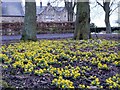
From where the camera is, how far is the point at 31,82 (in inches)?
145

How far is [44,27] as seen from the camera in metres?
24.4

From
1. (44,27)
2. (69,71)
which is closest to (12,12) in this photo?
(44,27)

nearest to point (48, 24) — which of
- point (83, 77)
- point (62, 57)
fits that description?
point (62, 57)

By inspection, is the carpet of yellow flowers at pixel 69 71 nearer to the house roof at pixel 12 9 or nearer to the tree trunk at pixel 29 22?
the tree trunk at pixel 29 22

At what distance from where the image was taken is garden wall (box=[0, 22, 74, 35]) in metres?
22.0

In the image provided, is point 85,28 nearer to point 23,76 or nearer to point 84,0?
point 84,0

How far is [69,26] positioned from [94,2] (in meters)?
12.2

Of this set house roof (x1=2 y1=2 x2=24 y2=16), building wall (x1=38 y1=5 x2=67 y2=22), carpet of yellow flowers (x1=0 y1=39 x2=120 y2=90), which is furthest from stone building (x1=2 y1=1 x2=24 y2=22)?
carpet of yellow flowers (x1=0 y1=39 x2=120 y2=90)

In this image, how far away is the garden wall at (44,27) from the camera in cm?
2205

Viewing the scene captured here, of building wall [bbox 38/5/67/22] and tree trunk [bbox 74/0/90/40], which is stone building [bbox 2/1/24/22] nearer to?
building wall [bbox 38/5/67/22]

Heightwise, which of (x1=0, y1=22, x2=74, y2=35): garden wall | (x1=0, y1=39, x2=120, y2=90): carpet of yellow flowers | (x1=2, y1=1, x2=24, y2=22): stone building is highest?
(x1=2, y1=1, x2=24, y2=22): stone building

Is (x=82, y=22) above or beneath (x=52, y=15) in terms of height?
beneath

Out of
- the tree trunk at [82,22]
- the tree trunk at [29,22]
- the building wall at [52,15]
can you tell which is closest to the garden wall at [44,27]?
the tree trunk at [29,22]

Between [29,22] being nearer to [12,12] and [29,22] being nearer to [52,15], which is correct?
[12,12]
